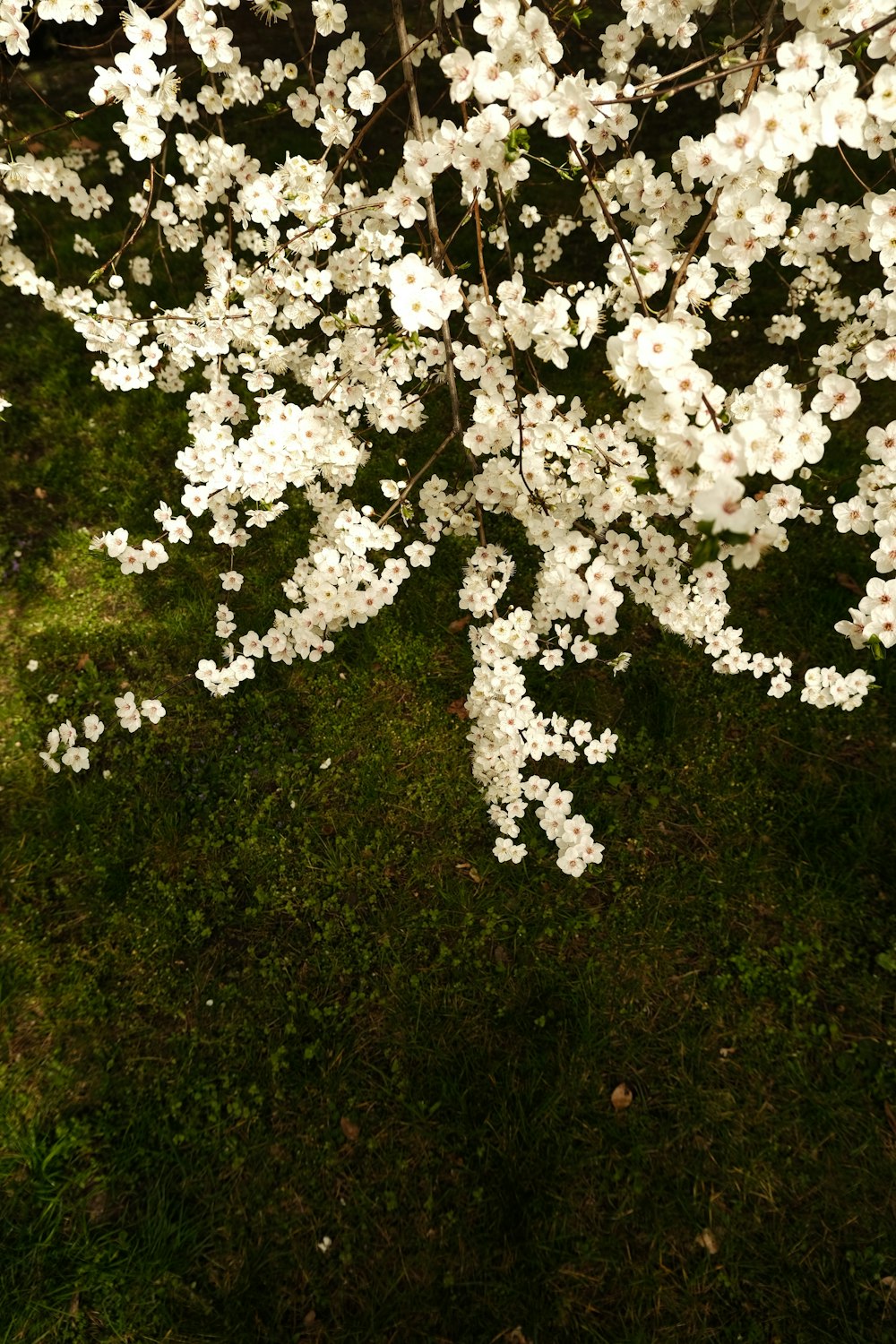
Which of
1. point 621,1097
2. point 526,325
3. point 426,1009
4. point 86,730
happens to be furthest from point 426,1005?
point 526,325

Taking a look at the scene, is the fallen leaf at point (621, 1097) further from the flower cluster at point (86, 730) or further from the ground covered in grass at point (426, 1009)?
the flower cluster at point (86, 730)

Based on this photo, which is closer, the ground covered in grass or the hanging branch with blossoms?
the hanging branch with blossoms

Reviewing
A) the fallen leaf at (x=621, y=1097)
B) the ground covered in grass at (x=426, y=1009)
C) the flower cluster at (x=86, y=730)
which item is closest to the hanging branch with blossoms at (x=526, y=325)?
the flower cluster at (x=86, y=730)

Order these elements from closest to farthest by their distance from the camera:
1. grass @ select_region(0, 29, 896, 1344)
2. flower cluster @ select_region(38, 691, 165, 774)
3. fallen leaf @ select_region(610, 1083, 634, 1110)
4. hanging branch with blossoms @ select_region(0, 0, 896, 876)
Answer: hanging branch with blossoms @ select_region(0, 0, 896, 876) < grass @ select_region(0, 29, 896, 1344) < fallen leaf @ select_region(610, 1083, 634, 1110) < flower cluster @ select_region(38, 691, 165, 774)

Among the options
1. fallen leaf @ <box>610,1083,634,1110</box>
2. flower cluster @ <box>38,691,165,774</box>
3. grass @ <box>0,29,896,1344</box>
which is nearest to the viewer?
grass @ <box>0,29,896,1344</box>

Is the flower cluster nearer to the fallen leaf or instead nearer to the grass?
the grass

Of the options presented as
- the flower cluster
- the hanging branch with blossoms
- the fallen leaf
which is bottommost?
the fallen leaf

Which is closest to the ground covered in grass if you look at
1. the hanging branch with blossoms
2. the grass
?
the grass

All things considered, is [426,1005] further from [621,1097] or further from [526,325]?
[526,325]
